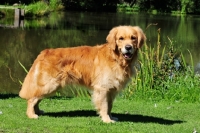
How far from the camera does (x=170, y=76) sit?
11.7 m

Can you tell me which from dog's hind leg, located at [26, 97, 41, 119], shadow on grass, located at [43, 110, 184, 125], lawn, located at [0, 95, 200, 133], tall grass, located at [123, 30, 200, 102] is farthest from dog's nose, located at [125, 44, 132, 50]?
tall grass, located at [123, 30, 200, 102]

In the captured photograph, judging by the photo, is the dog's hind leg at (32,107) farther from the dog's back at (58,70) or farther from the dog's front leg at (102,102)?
the dog's front leg at (102,102)

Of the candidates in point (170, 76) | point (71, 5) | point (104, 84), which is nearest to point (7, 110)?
point (104, 84)

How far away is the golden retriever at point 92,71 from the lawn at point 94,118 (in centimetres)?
36

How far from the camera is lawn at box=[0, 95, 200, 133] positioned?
21.7ft

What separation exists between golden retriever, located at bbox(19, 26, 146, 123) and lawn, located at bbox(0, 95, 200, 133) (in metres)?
0.36

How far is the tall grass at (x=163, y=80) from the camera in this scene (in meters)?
10.7

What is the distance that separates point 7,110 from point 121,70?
245 cm

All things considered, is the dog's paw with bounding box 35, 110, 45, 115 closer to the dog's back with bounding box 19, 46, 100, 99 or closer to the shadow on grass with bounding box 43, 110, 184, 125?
the shadow on grass with bounding box 43, 110, 184, 125

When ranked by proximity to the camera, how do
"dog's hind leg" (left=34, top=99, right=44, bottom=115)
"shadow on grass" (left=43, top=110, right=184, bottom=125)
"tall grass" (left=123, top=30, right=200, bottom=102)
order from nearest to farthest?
1. "dog's hind leg" (left=34, top=99, right=44, bottom=115)
2. "shadow on grass" (left=43, top=110, right=184, bottom=125)
3. "tall grass" (left=123, top=30, right=200, bottom=102)

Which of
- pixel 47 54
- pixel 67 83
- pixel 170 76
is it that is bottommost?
pixel 170 76

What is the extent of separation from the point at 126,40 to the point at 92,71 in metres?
0.90

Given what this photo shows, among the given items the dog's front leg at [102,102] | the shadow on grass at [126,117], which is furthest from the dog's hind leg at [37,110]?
the dog's front leg at [102,102]

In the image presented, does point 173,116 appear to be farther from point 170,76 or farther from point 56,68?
point 170,76
